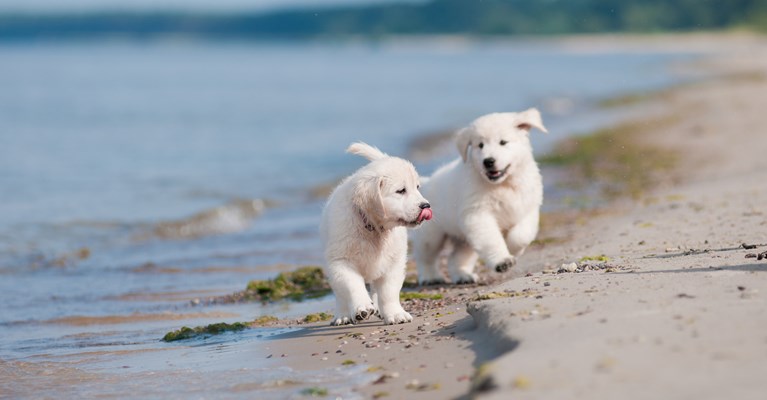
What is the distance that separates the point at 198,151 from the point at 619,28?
416 feet

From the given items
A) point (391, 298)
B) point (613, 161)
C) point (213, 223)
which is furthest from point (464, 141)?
point (613, 161)

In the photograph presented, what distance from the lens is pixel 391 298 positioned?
7781mm

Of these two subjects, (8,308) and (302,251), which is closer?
(8,308)

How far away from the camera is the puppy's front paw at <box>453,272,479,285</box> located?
967cm

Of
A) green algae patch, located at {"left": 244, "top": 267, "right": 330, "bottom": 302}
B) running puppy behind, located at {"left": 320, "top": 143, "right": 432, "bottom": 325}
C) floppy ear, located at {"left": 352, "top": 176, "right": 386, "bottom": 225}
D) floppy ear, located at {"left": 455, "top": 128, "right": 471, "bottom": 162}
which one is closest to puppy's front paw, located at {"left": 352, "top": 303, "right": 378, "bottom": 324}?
running puppy behind, located at {"left": 320, "top": 143, "right": 432, "bottom": 325}

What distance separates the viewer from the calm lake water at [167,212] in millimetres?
7422

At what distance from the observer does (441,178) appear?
9.86 metres

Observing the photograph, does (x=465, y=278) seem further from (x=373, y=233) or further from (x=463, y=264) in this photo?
(x=373, y=233)

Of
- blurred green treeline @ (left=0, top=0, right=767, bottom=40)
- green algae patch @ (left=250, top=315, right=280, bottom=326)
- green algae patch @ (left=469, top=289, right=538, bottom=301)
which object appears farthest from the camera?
blurred green treeline @ (left=0, top=0, right=767, bottom=40)

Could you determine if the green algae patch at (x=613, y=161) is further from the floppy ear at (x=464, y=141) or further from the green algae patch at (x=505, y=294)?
the green algae patch at (x=505, y=294)

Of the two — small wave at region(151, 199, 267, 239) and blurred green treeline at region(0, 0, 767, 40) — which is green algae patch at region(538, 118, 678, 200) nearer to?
small wave at region(151, 199, 267, 239)

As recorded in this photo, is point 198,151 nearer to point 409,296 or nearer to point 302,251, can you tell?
point 302,251

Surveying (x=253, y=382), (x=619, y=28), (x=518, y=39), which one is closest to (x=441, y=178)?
(x=253, y=382)

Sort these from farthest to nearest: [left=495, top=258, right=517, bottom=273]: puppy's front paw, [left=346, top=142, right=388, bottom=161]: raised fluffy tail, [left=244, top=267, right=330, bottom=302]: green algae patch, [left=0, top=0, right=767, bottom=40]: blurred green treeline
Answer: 1. [left=0, top=0, right=767, bottom=40]: blurred green treeline
2. [left=244, top=267, right=330, bottom=302]: green algae patch
3. [left=495, top=258, right=517, bottom=273]: puppy's front paw
4. [left=346, top=142, right=388, bottom=161]: raised fluffy tail
